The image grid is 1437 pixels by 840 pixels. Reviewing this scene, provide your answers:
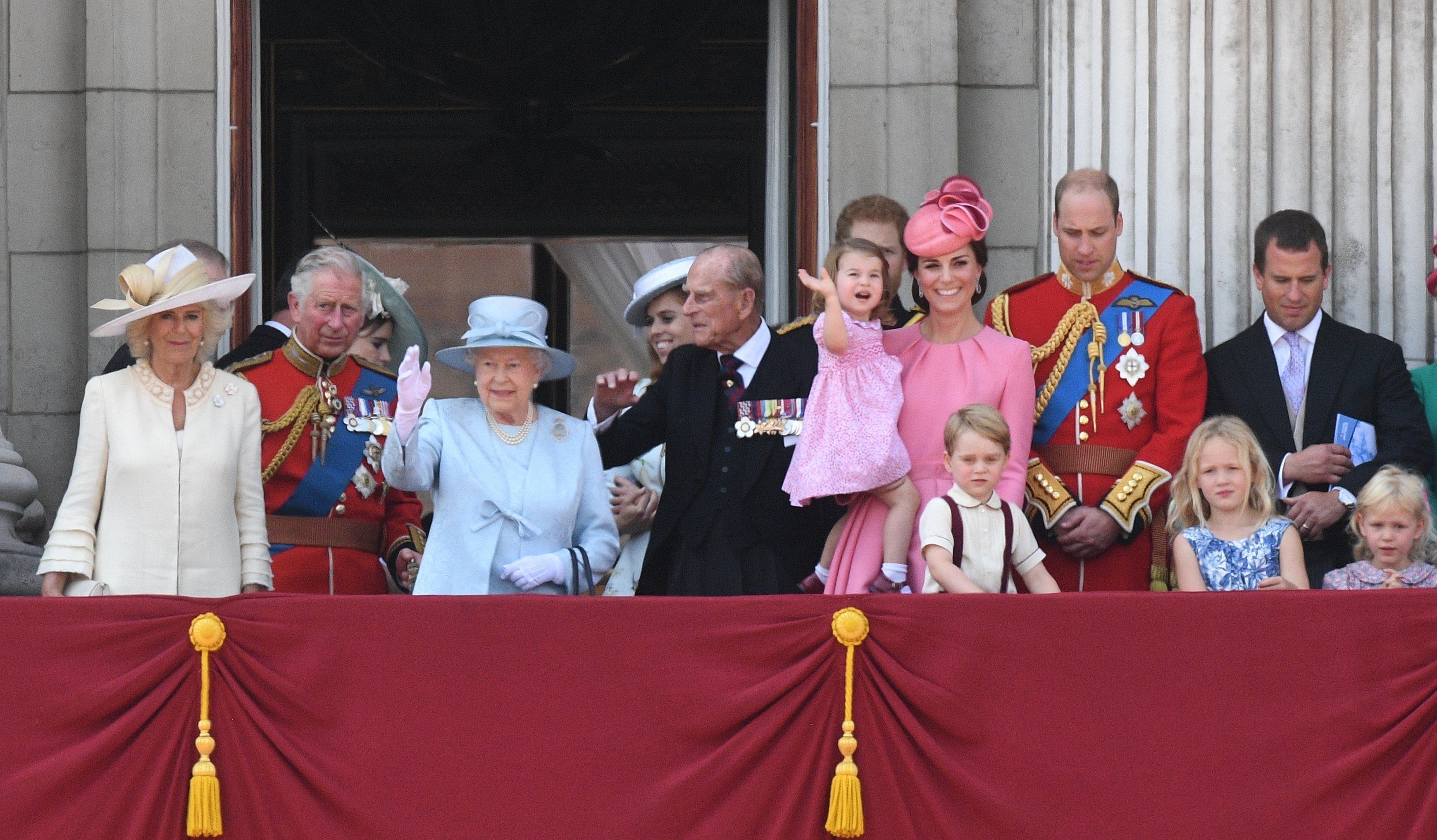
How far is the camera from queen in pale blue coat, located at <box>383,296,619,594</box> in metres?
5.49

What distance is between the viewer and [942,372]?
18.6 ft

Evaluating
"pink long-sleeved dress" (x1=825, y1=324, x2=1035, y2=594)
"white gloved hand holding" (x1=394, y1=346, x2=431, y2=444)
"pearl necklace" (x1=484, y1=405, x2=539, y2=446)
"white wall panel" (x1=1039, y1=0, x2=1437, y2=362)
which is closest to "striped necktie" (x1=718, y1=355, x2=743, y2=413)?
"pink long-sleeved dress" (x1=825, y1=324, x2=1035, y2=594)

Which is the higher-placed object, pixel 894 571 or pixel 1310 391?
pixel 1310 391

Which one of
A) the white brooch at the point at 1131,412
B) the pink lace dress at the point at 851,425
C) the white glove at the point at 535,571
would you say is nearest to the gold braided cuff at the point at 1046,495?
the white brooch at the point at 1131,412

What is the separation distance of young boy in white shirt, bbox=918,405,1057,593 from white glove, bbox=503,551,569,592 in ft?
3.10

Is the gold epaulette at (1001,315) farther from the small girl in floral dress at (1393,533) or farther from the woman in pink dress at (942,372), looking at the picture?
the small girl in floral dress at (1393,533)

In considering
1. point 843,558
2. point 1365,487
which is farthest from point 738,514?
point 1365,487

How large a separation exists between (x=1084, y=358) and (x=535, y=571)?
1.71 metres

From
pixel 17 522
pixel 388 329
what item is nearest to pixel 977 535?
pixel 388 329

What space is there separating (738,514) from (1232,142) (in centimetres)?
284

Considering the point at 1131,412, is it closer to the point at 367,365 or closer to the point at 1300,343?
the point at 1300,343

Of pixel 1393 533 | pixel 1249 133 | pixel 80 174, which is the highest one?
pixel 1249 133

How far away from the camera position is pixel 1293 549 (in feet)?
18.1

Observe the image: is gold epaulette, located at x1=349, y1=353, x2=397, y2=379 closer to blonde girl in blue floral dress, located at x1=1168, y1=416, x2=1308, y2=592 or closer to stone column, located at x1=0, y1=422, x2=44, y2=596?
stone column, located at x1=0, y1=422, x2=44, y2=596
